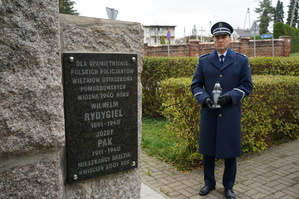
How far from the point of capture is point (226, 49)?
3.20 m

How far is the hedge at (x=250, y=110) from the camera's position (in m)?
4.09

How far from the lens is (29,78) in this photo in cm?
123

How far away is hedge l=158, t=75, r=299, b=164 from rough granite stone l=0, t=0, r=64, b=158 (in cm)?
288

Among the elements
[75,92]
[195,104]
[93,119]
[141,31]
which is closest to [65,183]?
[93,119]

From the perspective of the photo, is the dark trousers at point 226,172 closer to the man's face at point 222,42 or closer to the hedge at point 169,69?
the man's face at point 222,42

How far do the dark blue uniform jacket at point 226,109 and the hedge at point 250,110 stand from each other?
32.9 inches

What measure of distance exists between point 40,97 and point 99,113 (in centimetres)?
44

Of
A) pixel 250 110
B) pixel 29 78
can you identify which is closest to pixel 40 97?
pixel 29 78

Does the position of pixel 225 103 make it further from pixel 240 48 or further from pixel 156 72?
pixel 240 48

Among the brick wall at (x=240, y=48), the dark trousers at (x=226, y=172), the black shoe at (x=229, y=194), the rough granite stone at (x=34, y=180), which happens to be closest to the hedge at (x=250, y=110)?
the dark trousers at (x=226, y=172)

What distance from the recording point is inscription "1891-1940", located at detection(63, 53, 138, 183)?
1.56 metres

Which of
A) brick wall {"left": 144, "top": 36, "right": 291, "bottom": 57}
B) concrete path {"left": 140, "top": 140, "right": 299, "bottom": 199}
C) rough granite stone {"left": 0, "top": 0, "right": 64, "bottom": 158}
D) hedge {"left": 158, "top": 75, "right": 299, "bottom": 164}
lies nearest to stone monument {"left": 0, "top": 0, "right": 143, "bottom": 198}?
rough granite stone {"left": 0, "top": 0, "right": 64, "bottom": 158}

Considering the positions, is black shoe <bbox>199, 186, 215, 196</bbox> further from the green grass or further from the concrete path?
the green grass

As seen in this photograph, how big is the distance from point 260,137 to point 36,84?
13.7 feet
